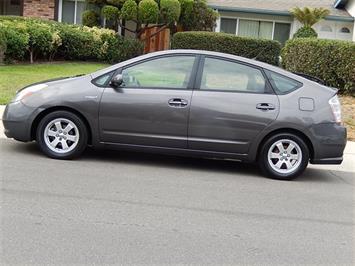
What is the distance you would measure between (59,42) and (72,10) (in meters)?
6.65

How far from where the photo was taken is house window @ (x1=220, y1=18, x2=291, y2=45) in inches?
1024

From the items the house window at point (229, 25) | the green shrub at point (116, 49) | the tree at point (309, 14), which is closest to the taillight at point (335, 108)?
the green shrub at point (116, 49)

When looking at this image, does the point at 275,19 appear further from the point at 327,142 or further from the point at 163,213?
the point at 163,213

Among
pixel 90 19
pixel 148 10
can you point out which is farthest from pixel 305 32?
pixel 90 19

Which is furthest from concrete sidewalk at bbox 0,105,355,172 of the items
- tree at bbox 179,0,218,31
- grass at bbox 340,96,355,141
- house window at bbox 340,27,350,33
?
house window at bbox 340,27,350,33

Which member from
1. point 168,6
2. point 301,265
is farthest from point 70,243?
point 168,6

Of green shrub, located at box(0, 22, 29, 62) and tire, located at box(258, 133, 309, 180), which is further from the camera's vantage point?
green shrub, located at box(0, 22, 29, 62)

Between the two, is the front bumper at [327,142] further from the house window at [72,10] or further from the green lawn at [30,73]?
the house window at [72,10]

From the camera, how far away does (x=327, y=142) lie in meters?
7.52

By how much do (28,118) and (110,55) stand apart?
13.7m

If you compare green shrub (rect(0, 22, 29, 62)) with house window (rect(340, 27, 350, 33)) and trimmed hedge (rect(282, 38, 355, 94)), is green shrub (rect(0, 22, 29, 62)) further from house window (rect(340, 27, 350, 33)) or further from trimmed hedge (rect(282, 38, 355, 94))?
house window (rect(340, 27, 350, 33))

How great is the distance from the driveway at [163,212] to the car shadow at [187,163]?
16 mm

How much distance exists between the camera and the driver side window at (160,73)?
7594mm

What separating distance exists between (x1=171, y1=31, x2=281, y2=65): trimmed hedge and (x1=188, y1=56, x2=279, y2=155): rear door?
12.9 metres
